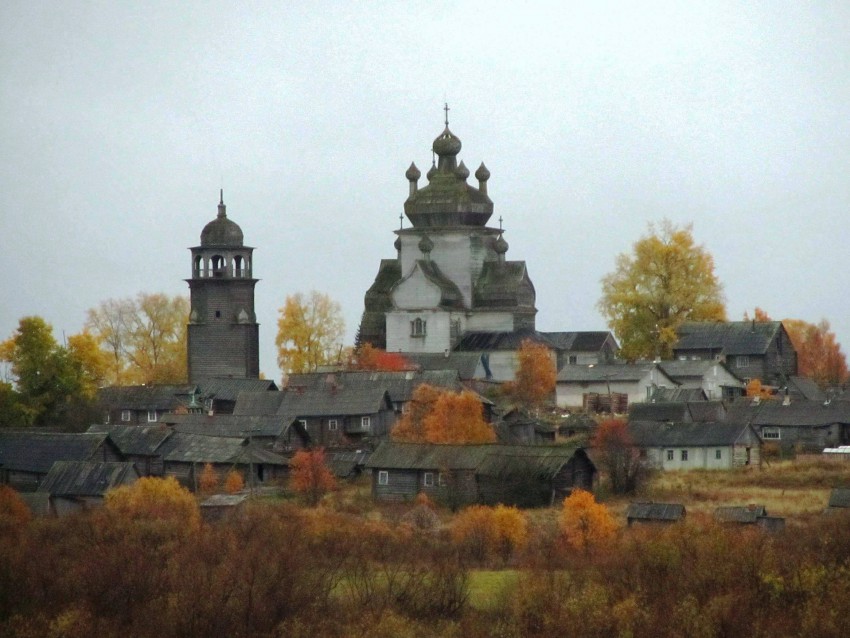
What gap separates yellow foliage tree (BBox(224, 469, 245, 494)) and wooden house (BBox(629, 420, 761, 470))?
8.76m

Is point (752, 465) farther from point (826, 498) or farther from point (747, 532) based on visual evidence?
point (747, 532)

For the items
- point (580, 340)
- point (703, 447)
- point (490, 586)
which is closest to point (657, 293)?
point (580, 340)

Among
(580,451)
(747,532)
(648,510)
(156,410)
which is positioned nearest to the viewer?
(747,532)

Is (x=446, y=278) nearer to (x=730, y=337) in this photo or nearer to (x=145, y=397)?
(x=730, y=337)

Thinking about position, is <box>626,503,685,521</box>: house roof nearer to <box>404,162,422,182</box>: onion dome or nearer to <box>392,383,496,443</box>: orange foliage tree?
<box>392,383,496,443</box>: orange foliage tree

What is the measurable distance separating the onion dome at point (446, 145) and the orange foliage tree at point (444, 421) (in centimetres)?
1470

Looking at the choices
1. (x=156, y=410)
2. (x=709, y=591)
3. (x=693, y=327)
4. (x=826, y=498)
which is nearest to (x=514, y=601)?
(x=709, y=591)

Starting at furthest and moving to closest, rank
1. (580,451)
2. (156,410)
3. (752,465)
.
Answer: (156,410) → (752,465) → (580,451)

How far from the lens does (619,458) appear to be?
2018 inches

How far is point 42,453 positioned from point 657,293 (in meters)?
22.5

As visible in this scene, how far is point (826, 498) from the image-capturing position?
4841 cm

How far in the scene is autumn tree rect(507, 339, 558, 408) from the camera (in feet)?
203

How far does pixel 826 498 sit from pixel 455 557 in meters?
9.18

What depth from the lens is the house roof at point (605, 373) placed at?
61812mm
